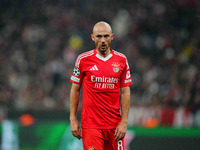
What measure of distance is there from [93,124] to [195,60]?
7676 mm

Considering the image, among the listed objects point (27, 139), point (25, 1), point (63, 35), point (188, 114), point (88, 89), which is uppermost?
point (25, 1)

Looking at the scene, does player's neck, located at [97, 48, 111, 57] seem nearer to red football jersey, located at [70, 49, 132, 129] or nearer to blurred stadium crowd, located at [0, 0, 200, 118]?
red football jersey, located at [70, 49, 132, 129]

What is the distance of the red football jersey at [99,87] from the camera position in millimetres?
5336

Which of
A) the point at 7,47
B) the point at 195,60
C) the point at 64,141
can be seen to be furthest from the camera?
the point at 7,47

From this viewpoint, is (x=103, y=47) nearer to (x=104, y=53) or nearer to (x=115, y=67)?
(x=104, y=53)

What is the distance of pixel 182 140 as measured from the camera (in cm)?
849

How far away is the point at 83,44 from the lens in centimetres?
1587

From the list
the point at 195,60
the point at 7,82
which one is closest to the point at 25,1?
the point at 7,82

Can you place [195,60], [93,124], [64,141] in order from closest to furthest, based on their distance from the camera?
[93,124]
[64,141]
[195,60]

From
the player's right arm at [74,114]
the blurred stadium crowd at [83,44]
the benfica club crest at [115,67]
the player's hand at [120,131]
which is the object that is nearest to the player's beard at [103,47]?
the benfica club crest at [115,67]

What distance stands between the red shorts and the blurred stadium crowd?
598 centimetres

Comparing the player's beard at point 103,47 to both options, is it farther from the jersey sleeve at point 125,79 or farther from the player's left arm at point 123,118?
the player's left arm at point 123,118

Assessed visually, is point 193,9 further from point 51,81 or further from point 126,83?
point 126,83

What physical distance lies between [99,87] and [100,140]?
0.66m
